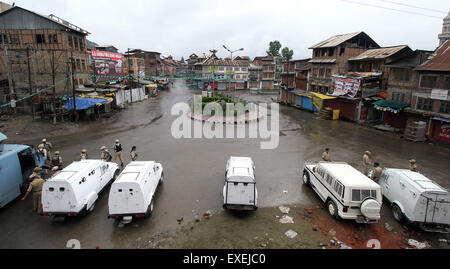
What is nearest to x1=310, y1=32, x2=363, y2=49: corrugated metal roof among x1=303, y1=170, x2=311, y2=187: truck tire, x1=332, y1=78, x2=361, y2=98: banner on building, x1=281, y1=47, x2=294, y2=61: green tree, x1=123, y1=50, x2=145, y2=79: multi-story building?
x1=332, y1=78, x2=361, y2=98: banner on building

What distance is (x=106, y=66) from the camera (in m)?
46.3

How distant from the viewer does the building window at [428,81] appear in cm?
2139

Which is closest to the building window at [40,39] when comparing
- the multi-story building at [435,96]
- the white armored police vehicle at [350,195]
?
the white armored police vehicle at [350,195]

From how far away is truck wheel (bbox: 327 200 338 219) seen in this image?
988 centimetres

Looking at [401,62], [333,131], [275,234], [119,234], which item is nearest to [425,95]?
[401,62]

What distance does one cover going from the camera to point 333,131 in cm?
2539

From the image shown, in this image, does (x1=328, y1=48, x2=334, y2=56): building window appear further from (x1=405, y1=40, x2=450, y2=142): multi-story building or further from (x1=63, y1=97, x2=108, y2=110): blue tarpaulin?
(x1=63, y1=97, x2=108, y2=110): blue tarpaulin

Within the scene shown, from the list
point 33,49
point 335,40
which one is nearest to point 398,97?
point 335,40

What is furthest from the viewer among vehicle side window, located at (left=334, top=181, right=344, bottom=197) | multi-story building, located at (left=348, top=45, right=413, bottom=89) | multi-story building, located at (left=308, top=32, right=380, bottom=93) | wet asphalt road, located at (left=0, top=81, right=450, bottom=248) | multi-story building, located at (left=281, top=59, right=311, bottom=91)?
multi-story building, located at (left=281, top=59, right=311, bottom=91)

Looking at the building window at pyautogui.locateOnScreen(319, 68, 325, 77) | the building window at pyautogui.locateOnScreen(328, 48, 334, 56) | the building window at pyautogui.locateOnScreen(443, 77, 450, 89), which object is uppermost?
the building window at pyautogui.locateOnScreen(328, 48, 334, 56)

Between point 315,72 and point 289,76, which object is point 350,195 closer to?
point 315,72

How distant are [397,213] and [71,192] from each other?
12968 mm

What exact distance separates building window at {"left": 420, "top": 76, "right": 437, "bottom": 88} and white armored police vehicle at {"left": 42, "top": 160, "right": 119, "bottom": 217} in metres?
27.1

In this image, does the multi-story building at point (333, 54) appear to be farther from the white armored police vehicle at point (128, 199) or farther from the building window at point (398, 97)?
the white armored police vehicle at point (128, 199)
